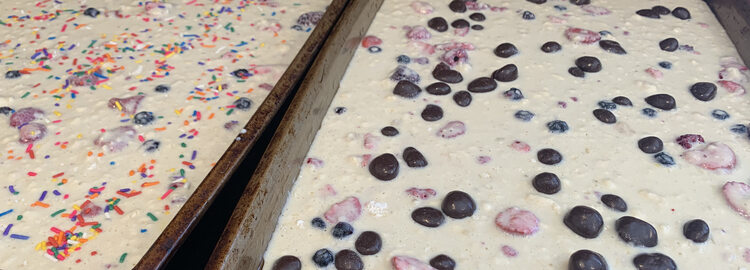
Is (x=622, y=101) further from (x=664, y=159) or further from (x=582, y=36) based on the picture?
(x=582, y=36)

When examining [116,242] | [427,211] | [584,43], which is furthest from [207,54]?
[584,43]

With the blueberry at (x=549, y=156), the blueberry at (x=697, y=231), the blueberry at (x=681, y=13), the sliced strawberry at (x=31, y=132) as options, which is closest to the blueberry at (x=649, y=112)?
the blueberry at (x=549, y=156)

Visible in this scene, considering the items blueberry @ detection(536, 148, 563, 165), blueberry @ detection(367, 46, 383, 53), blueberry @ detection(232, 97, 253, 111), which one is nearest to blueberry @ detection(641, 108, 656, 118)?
blueberry @ detection(536, 148, 563, 165)

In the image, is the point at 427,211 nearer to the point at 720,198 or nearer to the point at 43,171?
the point at 720,198

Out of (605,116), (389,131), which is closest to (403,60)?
(389,131)

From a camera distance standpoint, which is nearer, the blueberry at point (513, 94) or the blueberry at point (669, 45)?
the blueberry at point (513, 94)

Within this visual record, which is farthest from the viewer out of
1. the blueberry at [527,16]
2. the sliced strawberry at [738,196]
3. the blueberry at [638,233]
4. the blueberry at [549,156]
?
the blueberry at [527,16]

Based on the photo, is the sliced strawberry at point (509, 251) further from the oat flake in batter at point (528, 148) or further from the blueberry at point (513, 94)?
the blueberry at point (513, 94)
